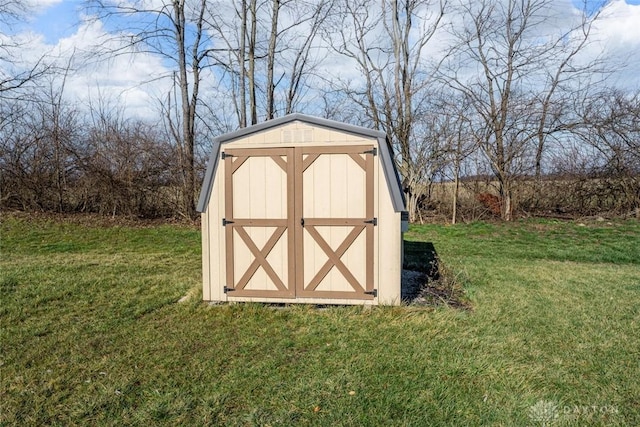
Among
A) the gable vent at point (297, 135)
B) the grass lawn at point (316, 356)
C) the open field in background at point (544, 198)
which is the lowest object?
the grass lawn at point (316, 356)

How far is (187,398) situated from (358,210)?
8.92 feet

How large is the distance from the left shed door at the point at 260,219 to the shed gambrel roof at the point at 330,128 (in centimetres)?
16

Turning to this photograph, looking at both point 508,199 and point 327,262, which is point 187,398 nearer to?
point 327,262

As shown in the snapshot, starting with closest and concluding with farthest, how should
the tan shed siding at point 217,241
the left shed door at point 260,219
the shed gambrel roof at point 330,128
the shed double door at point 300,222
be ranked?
the shed gambrel roof at point 330,128
the shed double door at point 300,222
the left shed door at point 260,219
the tan shed siding at point 217,241

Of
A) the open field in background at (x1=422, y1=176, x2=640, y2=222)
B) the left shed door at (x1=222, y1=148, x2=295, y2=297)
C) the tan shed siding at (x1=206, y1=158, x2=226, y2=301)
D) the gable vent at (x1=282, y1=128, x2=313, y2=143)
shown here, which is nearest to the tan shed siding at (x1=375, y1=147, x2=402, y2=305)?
the gable vent at (x1=282, y1=128, x2=313, y2=143)

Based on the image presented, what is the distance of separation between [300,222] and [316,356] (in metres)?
1.75

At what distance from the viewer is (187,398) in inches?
118

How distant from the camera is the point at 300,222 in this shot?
507 cm

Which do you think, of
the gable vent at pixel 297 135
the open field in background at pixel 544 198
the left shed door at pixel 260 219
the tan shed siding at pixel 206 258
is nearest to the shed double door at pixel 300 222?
the left shed door at pixel 260 219

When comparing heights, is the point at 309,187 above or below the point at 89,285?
above

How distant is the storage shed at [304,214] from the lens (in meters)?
4.94

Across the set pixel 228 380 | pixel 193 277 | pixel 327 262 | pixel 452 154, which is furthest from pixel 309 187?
pixel 452 154

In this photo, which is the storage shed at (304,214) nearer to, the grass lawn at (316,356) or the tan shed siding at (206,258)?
the tan shed siding at (206,258)

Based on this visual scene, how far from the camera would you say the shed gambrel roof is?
15.9ft
